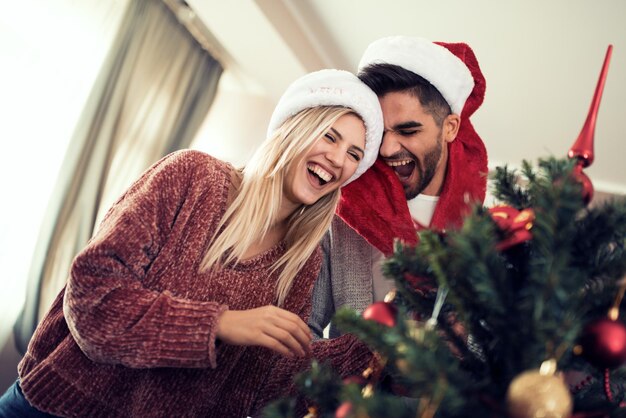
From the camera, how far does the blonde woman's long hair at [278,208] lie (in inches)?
39.8

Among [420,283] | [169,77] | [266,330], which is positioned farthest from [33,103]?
[420,283]

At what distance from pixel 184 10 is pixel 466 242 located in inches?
93.0

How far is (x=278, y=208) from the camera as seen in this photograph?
110 centimetres

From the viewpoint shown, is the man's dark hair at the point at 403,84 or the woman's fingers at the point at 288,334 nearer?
the woman's fingers at the point at 288,334

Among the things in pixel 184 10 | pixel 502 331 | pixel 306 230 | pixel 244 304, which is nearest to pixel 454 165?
pixel 306 230

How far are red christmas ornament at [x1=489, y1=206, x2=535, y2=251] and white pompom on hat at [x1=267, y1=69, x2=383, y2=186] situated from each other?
66 cm

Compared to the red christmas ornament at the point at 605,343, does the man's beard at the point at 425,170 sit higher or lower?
lower

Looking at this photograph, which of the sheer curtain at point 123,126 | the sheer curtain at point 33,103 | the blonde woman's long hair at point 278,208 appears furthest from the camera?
the sheer curtain at point 123,126

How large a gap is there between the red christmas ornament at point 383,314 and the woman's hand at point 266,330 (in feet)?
0.88

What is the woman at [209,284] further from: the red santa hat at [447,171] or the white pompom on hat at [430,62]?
the white pompom on hat at [430,62]

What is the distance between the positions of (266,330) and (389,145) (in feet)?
2.29

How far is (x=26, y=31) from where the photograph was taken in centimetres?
184

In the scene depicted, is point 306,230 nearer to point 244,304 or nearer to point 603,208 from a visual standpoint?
point 244,304

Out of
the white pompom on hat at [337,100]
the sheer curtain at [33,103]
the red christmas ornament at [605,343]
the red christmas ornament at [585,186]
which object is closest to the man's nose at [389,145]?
the white pompom on hat at [337,100]
